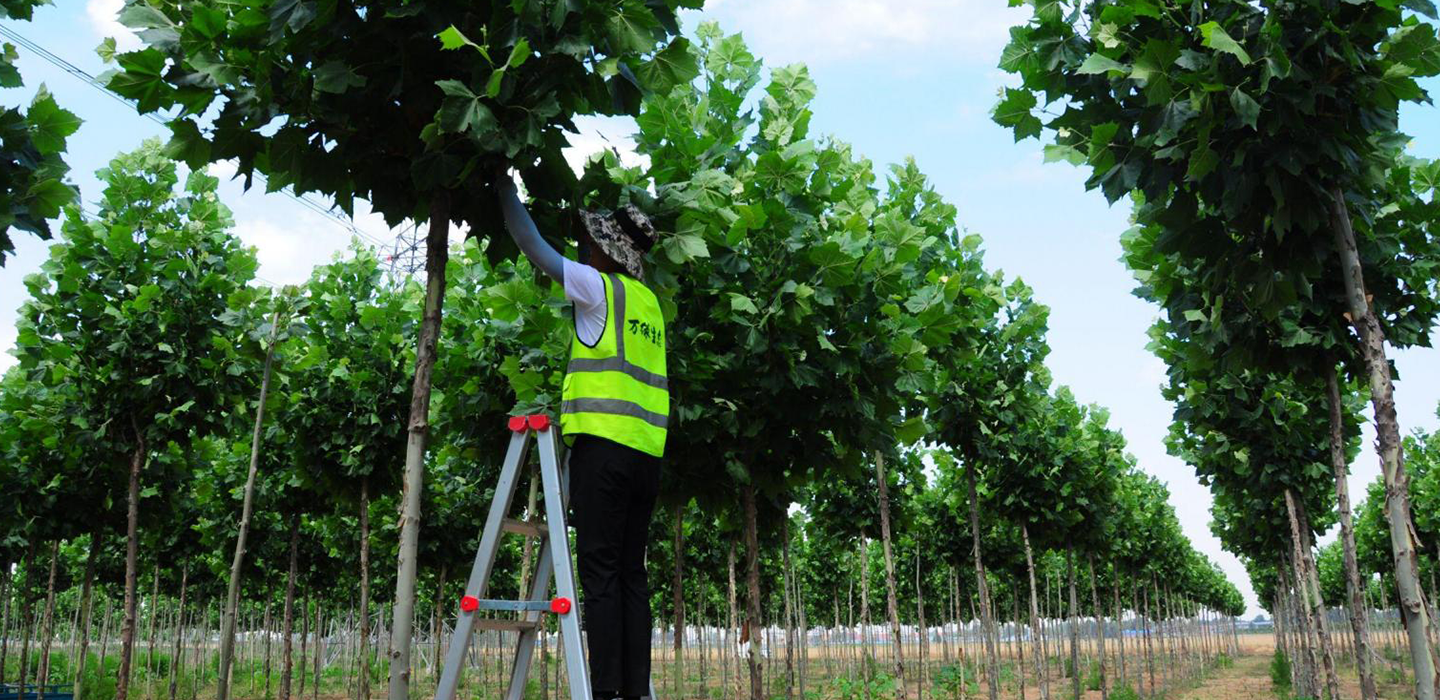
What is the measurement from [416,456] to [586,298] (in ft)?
2.98

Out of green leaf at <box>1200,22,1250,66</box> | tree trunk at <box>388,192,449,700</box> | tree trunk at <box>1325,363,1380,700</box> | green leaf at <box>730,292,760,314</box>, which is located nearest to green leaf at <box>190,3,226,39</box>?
tree trunk at <box>388,192,449,700</box>

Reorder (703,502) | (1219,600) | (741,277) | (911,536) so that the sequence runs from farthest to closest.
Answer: (1219,600) → (911,536) → (703,502) → (741,277)

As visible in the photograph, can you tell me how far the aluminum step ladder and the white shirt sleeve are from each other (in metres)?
0.40

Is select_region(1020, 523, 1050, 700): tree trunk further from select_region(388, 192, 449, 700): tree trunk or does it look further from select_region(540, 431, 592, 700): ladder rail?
select_region(388, 192, 449, 700): tree trunk

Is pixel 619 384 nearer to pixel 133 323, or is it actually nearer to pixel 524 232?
pixel 524 232

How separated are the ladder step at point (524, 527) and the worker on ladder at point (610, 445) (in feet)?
0.80

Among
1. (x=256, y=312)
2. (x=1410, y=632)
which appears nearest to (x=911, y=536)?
(x=256, y=312)

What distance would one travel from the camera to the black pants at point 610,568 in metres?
3.65

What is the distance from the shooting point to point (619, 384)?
3.87 meters

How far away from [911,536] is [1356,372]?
21266 mm

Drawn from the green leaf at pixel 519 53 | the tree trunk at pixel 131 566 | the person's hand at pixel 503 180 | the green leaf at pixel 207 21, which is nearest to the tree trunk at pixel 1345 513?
the person's hand at pixel 503 180

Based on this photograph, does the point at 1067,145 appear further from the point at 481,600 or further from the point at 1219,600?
the point at 1219,600

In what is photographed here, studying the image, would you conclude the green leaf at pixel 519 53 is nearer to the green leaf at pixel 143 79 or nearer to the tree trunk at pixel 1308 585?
the green leaf at pixel 143 79

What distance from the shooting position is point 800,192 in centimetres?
776
